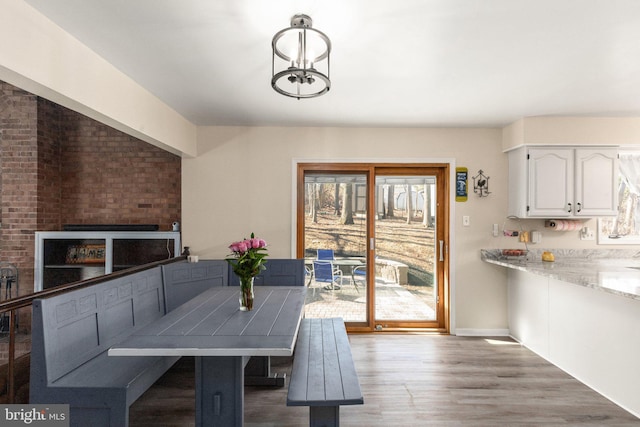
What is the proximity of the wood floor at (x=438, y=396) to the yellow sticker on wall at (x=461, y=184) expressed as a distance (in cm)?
172

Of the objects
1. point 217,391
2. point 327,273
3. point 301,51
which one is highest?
point 301,51

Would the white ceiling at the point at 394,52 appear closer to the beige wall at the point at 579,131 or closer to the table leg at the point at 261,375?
the beige wall at the point at 579,131

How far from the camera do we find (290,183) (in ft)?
13.6

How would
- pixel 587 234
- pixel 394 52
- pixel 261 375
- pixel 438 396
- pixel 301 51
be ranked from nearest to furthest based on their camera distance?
pixel 301 51, pixel 394 52, pixel 438 396, pixel 261 375, pixel 587 234

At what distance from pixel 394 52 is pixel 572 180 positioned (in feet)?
9.15

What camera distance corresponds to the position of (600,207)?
3781mm

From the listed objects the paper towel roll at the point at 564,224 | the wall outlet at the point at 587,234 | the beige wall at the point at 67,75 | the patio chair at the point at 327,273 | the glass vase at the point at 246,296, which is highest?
the beige wall at the point at 67,75

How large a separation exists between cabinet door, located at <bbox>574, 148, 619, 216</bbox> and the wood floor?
1731 mm

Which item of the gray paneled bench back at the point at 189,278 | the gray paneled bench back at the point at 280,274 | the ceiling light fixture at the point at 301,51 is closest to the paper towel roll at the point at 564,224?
the gray paneled bench back at the point at 280,274

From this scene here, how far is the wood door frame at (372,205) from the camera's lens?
414cm

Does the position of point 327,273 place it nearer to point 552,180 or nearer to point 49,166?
point 552,180

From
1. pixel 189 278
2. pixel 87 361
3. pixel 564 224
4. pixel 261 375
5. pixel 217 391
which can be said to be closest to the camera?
pixel 217 391

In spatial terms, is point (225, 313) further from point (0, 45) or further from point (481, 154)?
point (481, 154)

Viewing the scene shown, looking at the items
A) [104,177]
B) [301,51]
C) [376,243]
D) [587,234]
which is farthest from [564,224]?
[104,177]
